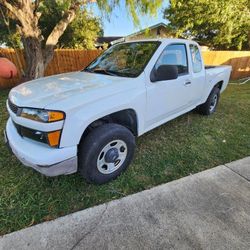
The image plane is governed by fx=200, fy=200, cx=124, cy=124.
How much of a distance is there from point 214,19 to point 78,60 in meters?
10.7

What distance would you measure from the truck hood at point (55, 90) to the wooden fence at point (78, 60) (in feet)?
20.2

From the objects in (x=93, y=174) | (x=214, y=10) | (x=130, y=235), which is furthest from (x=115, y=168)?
(x=214, y=10)

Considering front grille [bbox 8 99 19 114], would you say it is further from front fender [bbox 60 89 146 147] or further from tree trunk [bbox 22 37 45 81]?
tree trunk [bbox 22 37 45 81]

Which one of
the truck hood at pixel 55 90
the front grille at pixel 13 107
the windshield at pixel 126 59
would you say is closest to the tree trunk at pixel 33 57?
the windshield at pixel 126 59

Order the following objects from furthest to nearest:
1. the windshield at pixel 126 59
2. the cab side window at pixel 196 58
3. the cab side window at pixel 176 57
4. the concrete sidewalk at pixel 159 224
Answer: the cab side window at pixel 196 58, the cab side window at pixel 176 57, the windshield at pixel 126 59, the concrete sidewalk at pixel 159 224

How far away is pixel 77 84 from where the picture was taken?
2588 mm

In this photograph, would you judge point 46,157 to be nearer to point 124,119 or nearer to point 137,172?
point 124,119

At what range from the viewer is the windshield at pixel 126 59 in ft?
9.58

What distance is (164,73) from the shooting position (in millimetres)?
2758

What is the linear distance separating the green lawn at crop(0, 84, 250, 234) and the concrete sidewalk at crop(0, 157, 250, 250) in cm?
17

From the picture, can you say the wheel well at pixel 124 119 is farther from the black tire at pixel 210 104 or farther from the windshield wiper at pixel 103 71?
the black tire at pixel 210 104

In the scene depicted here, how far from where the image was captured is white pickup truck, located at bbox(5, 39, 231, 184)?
2053mm

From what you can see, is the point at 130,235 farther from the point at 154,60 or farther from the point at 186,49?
the point at 186,49

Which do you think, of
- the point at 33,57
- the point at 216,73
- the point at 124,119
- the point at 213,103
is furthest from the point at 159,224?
the point at 33,57
